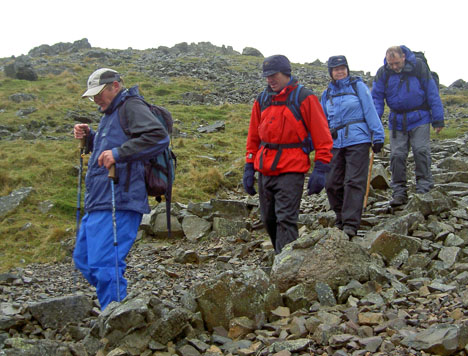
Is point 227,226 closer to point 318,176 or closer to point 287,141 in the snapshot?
point 318,176

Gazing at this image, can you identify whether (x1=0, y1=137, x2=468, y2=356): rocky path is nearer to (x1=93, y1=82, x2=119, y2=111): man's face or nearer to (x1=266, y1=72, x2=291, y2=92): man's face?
(x1=266, y1=72, x2=291, y2=92): man's face

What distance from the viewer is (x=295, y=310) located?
5.09 meters

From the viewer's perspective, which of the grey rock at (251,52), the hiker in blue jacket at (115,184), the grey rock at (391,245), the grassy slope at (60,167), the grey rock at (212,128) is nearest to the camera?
the hiker in blue jacket at (115,184)

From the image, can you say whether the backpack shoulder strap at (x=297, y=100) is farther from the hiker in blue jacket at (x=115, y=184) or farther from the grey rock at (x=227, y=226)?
the grey rock at (x=227, y=226)

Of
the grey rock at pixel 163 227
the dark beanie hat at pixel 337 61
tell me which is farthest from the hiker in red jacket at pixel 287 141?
the grey rock at pixel 163 227

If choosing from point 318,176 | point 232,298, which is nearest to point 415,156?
point 318,176

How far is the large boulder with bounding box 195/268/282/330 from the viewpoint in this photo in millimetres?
4840

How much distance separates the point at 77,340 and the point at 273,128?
3.20 m

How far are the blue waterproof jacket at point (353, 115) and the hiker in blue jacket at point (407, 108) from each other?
1.37 meters

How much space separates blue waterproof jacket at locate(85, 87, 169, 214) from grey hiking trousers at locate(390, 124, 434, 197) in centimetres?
544

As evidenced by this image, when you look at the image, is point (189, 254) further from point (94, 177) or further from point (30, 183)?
point (30, 183)

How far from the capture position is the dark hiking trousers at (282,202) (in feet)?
20.0

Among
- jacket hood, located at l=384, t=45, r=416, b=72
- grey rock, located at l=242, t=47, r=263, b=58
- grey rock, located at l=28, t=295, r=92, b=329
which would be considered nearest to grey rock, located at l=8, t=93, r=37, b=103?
jacket hood, located at l=384, t=45, r=416, b=72

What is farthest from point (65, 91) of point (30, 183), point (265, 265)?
point (265, 265)
